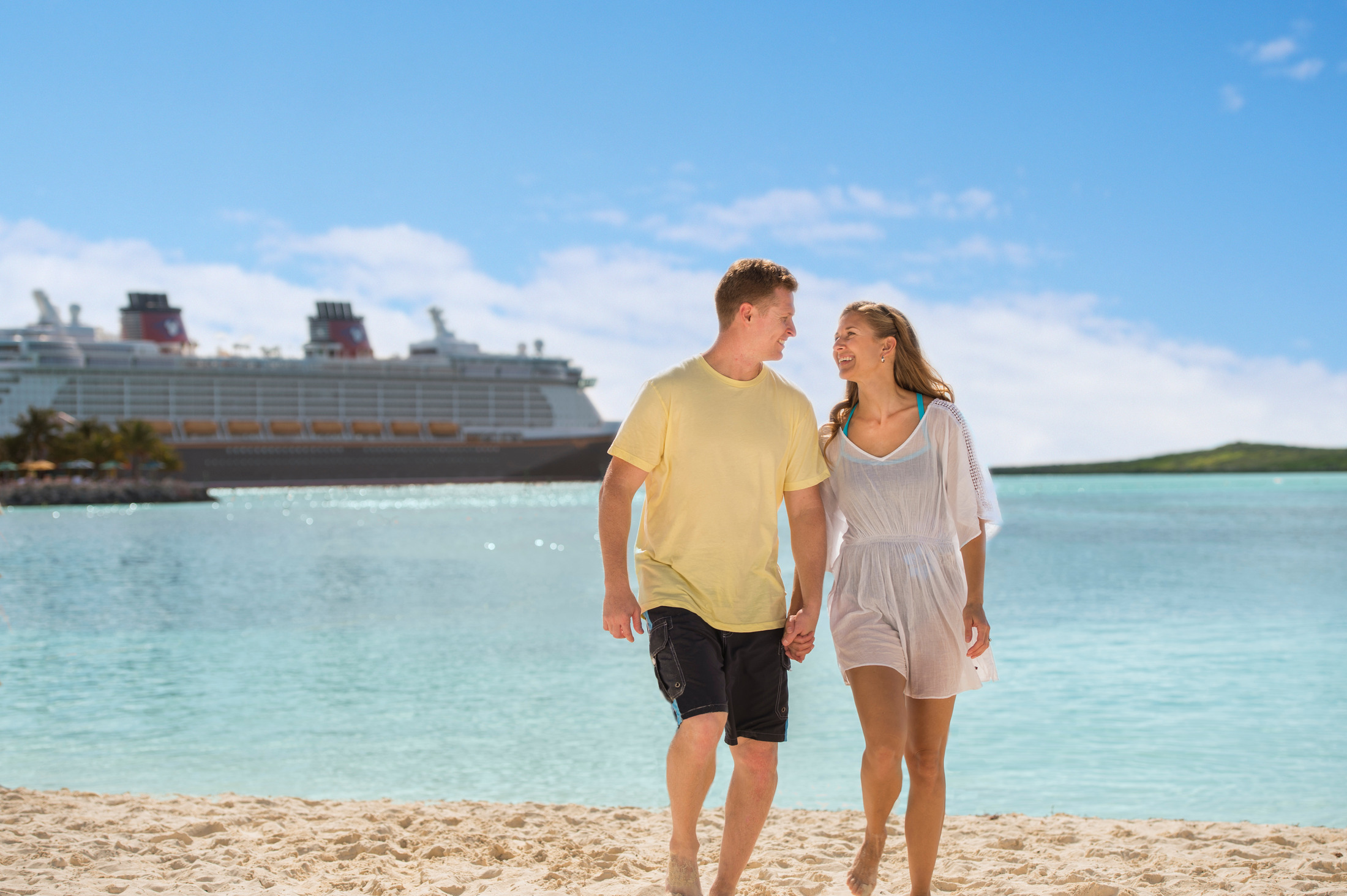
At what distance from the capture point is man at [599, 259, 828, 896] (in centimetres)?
268

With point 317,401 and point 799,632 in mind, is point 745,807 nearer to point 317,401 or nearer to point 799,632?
point 799,632

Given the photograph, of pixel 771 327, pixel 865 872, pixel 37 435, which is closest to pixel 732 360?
pixel 771 327

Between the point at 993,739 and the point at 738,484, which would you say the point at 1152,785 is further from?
the point at 738,484

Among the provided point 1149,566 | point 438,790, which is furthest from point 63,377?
point 438,790

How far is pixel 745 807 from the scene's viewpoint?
274 cm

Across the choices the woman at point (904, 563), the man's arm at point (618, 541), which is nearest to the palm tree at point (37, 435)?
the man's arm at point (618, 541)

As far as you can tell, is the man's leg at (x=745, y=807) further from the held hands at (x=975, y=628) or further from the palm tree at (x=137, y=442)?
the palm tree at (x=137, y=442)

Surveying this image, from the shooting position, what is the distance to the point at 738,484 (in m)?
2.70

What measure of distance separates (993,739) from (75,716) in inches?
230

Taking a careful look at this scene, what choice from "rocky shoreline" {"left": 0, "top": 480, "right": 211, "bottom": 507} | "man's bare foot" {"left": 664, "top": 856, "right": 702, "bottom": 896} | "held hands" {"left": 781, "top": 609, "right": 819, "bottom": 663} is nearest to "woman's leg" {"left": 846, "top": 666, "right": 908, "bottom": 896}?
"held hands" {"left": 781, "top": 609, "right": 819, "bottom": 663}

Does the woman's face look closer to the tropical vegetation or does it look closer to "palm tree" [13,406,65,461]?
the tropical vegetation

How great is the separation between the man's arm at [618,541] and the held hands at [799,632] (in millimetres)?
364

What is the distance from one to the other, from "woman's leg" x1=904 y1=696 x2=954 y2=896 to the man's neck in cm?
91

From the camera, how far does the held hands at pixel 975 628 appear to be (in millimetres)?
2713
